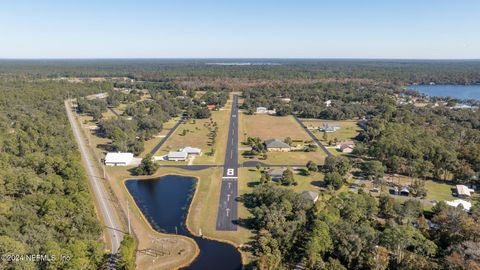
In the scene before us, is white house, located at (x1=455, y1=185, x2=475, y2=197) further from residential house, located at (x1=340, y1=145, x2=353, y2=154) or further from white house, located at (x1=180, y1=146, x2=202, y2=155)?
white house, located at (x1=180, y1=146, x2=202, y2=155)

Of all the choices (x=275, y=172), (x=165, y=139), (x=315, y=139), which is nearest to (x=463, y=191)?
(x=275, y=172)

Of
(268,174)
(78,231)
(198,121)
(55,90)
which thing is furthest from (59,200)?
(55,90)

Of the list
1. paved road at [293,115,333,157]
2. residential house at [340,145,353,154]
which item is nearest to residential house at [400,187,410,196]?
paved road at [293,115,333,157]

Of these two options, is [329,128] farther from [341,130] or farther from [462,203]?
[462,203]

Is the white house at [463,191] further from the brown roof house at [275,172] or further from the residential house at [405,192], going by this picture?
the brown roof house at [275,172]

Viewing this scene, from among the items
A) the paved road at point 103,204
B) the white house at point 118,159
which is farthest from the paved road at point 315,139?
the paved road at point 103,204

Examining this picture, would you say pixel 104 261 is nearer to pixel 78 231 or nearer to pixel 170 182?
pixel 78 231
